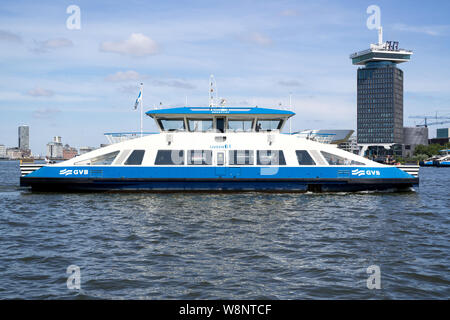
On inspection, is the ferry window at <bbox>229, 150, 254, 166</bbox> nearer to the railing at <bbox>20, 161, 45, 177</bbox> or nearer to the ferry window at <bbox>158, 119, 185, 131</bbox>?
the ferry window at <bbox>158, 119, 185, 131</bbox>

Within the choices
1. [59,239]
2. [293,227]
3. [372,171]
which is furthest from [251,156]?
[59,239]

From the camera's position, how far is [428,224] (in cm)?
1257

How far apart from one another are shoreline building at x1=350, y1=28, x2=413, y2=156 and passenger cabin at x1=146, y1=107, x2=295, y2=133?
164276 millimetres

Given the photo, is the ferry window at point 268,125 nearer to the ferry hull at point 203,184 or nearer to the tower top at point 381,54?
the ferry hull at point 203,184

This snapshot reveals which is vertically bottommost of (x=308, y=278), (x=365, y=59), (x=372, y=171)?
(x=308, y=278)

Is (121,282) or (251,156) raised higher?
(251,156)

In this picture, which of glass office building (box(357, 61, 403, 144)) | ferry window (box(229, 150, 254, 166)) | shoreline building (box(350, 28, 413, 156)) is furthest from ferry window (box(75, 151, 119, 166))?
glass office building (box(357, 61, 403, 144))

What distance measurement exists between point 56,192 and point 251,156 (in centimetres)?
982

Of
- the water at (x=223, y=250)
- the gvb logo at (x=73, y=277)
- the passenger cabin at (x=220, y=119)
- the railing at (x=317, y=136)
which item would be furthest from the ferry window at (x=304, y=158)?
the gvb logo at (x=73, y=277)

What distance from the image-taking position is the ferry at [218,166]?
19422 mm

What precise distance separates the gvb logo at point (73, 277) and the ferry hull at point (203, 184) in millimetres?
11530

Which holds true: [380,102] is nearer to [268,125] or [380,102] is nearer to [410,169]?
[410,169]

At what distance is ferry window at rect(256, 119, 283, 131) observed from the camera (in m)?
21.0

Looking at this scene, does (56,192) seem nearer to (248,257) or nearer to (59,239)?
(59,239)
